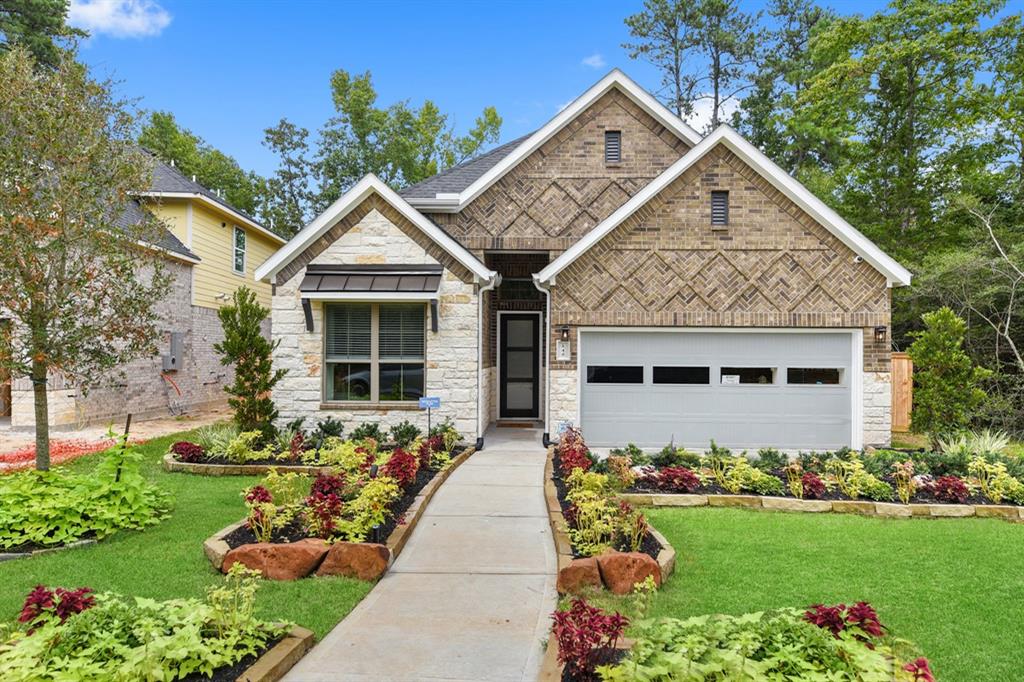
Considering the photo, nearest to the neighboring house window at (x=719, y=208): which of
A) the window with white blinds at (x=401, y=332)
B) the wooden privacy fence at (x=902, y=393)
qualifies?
the window with white blinds at (x=401, y=332)

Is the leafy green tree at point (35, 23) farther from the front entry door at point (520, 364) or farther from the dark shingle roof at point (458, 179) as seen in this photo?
the front entry door at point (520, 364)

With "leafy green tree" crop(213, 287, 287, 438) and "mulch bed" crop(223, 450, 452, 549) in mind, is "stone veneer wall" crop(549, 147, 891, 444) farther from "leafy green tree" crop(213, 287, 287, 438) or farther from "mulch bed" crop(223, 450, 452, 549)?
"leafy green tree" crop(213, 287, 287, 438)

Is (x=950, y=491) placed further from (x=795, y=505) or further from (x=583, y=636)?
(x=583, y=636)

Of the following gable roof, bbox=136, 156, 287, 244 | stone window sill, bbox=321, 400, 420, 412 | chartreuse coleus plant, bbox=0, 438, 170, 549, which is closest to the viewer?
chartreuse coleus plant, bbox=0, 438, 170, 549

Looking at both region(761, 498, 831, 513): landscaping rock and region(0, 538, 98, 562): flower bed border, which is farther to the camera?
region(761, 498, 831, 513): landscaping rock

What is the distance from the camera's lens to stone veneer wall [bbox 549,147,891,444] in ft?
36.1

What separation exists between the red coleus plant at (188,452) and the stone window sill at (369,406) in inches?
86.2

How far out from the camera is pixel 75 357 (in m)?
7.53

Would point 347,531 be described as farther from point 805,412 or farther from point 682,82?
point 682,82

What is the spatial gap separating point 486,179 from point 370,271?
348cm

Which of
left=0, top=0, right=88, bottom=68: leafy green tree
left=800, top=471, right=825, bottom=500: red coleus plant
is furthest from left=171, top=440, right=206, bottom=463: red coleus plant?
left=0, top=0, right=88, bottom=68: leafy green tree

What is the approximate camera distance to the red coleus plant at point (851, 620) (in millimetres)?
3352

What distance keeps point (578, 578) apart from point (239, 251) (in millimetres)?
19156

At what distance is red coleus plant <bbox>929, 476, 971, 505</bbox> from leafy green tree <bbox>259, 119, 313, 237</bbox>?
33471 millimetres
